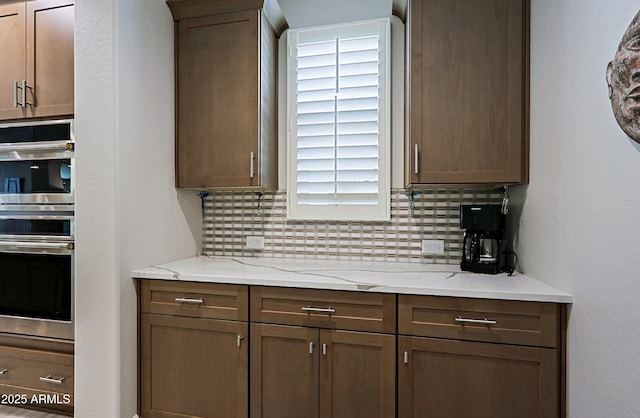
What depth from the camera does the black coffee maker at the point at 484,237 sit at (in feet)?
5.97

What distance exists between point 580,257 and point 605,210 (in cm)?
23

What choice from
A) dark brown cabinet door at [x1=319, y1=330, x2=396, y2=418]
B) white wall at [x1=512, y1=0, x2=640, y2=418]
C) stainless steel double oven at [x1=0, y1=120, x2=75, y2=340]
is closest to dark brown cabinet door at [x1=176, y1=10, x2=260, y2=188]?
stainless steel double oven at [x1=0, y1=120, x2=75, y2=340]

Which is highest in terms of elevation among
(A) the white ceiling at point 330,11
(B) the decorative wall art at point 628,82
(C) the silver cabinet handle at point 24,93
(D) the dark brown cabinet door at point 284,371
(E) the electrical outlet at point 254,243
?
(A) the white ceiling at point 330,11

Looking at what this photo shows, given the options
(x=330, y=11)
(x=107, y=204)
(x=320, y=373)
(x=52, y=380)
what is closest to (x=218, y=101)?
(x=107, y=204)

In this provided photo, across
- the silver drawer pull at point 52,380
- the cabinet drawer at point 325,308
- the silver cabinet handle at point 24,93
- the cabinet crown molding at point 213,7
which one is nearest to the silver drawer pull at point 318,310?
the cabinet drawer at point 325,308

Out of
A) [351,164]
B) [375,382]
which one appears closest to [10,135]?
[351,164]

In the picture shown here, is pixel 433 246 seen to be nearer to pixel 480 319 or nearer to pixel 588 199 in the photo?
pixel 480 319

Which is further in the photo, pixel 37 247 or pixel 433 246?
pixel 433 246

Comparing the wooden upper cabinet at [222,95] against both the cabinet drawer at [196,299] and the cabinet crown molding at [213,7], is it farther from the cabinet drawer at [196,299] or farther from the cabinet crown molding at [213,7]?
the cabinet drawer at [196,299]

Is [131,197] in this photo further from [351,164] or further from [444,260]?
[444,260]

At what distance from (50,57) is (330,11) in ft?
5.50

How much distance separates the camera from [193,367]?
1787 mm

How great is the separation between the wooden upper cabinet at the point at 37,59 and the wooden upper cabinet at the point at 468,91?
73.0 inches

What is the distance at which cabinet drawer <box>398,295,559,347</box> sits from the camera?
1.40m
